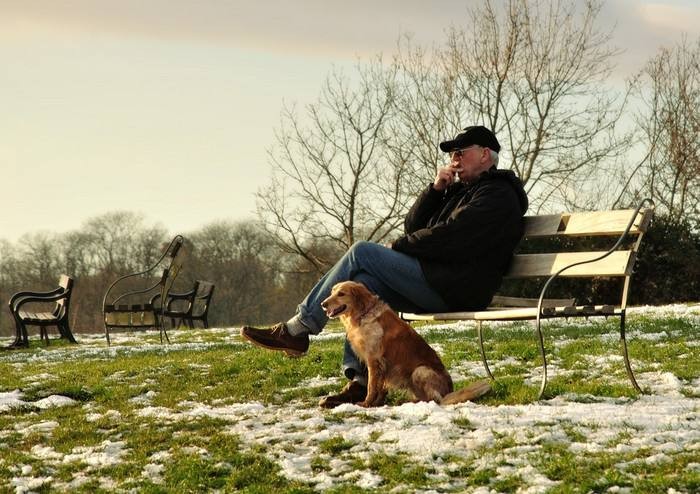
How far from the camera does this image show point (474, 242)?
6062mm

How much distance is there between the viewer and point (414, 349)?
19.1 feet

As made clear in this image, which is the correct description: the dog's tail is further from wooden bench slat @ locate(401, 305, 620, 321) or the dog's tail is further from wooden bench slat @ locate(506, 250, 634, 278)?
wooden bench slat @ locate(506, 250, 634, 278)

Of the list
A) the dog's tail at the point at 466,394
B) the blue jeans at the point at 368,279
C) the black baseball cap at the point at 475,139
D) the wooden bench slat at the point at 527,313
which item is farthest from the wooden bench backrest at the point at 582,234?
the dog's tail at the point at 466,394

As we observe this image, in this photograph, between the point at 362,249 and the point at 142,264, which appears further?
the point at 142,264

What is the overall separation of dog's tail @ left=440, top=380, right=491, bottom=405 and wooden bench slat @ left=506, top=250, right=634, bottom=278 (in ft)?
3.21

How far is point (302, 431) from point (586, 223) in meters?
2.57

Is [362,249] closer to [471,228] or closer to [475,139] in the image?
[471,228]

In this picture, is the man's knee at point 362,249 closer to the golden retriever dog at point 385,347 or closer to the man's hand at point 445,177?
the golden retriever dog at point 385,347

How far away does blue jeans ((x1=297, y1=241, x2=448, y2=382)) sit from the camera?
6070mm

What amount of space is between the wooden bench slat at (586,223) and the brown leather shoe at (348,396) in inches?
66.5

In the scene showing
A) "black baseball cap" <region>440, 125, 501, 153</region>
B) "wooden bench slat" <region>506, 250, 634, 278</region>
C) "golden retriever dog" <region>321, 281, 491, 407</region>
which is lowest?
"golden retriever dog" <region>321, 281, 491, 407</region>

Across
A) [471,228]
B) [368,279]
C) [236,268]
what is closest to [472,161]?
[471,228]

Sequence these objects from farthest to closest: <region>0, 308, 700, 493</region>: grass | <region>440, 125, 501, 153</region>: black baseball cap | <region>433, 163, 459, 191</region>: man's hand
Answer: <region>433, 163, 459, 191</region>: man's hand
<region>440, 125, 501, 153</region>: black baseball cap
<region>0, 308, 700, 493</region>: grass

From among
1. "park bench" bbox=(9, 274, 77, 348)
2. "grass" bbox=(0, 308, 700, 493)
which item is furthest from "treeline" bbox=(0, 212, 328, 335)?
"grass" bbox=(0, 308, 700, 493)
